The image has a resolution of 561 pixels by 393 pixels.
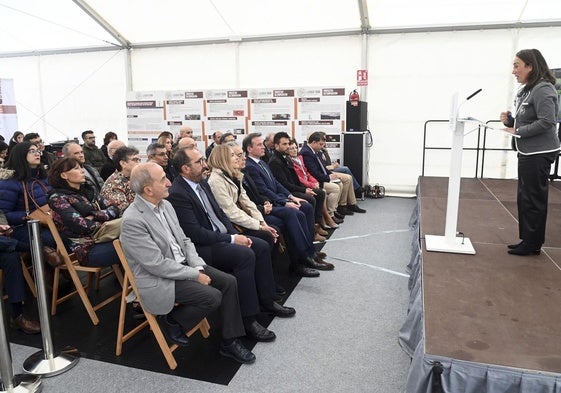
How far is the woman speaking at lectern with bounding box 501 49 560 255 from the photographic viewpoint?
2492mm

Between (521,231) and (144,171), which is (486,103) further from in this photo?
(144,171)

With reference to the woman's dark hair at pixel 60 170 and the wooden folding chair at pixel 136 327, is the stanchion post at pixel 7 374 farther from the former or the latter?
the woman's dark hair at pixel 60 170

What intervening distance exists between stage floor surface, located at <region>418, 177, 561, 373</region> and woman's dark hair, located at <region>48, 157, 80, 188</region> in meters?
2.43

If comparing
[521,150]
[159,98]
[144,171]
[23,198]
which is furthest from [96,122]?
[521,150]

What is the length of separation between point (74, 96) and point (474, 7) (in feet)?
25.8

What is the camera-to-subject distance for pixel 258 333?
2664 mm

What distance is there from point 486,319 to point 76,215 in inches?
100

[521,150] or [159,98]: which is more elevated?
[159,98]

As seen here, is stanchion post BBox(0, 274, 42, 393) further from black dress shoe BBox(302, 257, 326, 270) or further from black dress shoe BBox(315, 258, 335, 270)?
black dress shoe BBox(315, 258, 335, 270)

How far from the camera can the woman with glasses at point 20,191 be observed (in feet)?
10.0

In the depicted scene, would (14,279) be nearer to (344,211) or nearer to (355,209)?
(344,211)

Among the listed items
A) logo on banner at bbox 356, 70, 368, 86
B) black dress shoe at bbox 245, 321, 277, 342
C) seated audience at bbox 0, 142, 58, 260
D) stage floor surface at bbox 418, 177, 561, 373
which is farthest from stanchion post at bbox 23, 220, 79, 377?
logo on banner at bbox 356, 70, 368, 86

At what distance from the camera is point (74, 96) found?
8.88 meters

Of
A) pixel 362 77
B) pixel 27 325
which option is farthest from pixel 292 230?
pixel 362 77
